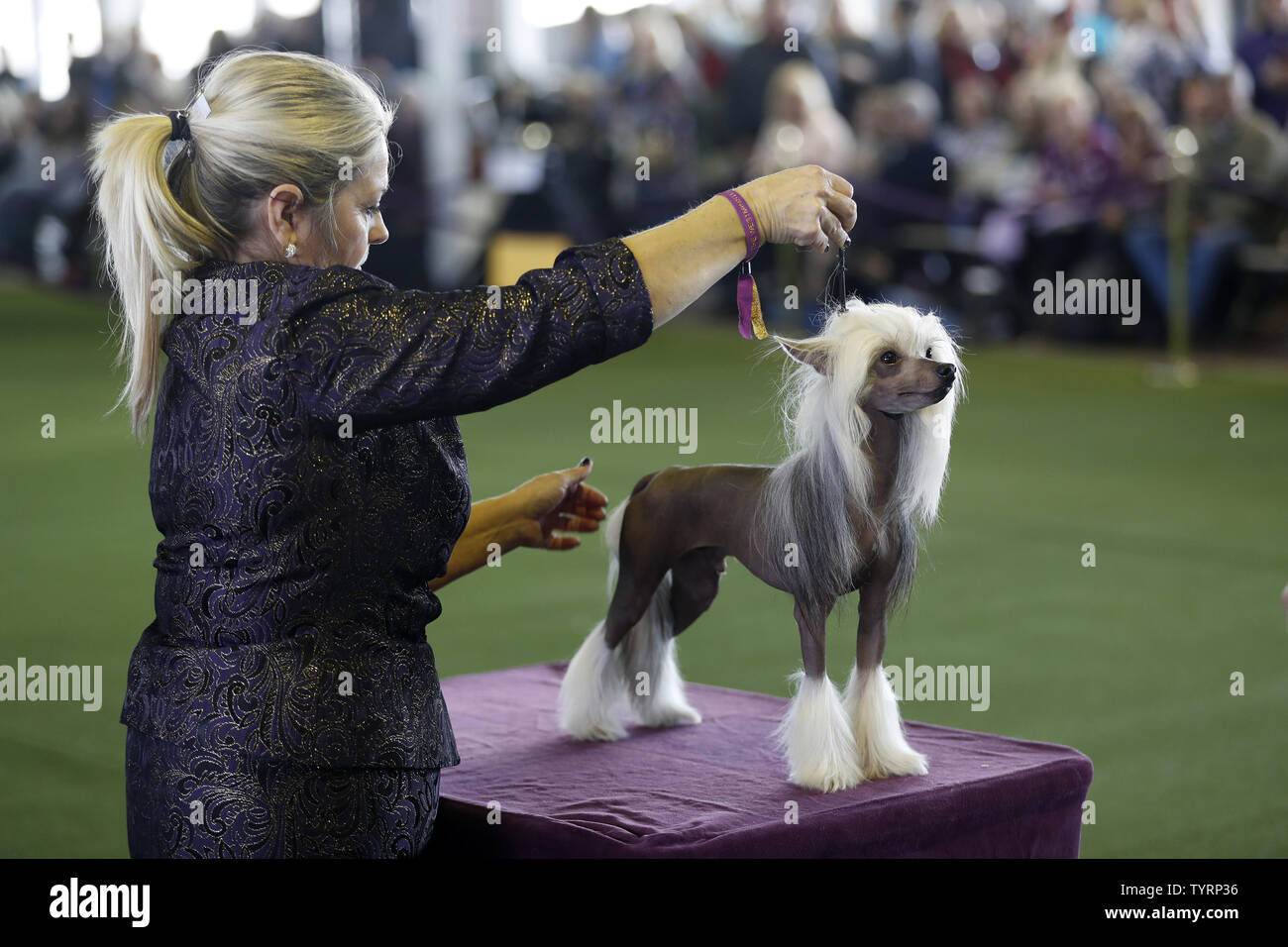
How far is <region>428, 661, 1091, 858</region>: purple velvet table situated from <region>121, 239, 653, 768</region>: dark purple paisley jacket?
8.9 inches

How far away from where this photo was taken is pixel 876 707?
8.03ft

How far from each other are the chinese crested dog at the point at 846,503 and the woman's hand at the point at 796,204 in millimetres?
217

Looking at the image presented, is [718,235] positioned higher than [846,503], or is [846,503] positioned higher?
[718,235]

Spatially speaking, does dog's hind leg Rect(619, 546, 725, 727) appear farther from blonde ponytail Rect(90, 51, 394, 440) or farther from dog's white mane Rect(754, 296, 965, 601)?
blonde ponytail Rect(90, 51, 394, 440)

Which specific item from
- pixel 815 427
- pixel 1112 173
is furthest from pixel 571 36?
pixel 815 427

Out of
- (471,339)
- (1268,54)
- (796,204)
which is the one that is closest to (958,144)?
(1268,54)

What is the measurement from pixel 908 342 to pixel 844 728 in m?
0.56

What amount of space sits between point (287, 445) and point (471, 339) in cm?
29

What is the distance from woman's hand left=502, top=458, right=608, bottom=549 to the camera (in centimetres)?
275

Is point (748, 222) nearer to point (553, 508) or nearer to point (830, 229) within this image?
point (830, 229)

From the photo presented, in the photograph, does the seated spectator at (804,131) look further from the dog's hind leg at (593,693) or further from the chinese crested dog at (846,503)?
the chinese crested dog at (846,503)

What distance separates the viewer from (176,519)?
213cm
